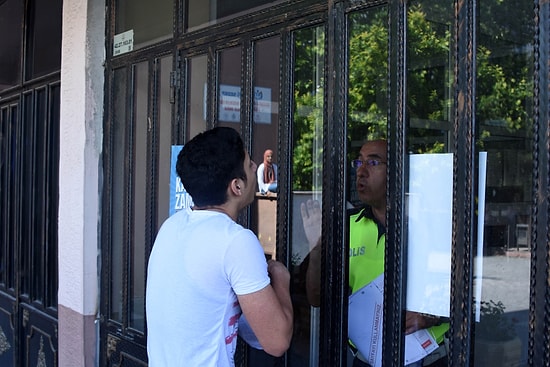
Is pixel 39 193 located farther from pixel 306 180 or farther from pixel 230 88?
pixel 306 180

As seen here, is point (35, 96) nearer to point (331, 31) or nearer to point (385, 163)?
point (331, 31)

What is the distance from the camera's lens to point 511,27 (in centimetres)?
189

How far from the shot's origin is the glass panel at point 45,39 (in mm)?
4648

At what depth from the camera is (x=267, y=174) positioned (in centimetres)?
278

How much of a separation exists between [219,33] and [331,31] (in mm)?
800

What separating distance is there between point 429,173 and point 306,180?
642 millimetres

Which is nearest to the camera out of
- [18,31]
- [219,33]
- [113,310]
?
[219,33]

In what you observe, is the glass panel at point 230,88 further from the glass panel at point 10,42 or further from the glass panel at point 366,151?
the glass panel at point 10,42

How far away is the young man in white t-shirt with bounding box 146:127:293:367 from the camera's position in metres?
1.76

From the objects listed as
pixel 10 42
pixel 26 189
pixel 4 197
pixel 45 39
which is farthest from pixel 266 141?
pixel 10 42

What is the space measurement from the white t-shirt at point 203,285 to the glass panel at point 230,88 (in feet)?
3.85

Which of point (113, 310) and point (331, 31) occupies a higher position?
point (331, 31)

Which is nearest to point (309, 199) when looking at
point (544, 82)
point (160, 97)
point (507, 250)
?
point (507, 250)

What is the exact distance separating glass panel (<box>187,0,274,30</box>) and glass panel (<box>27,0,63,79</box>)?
1674mm
